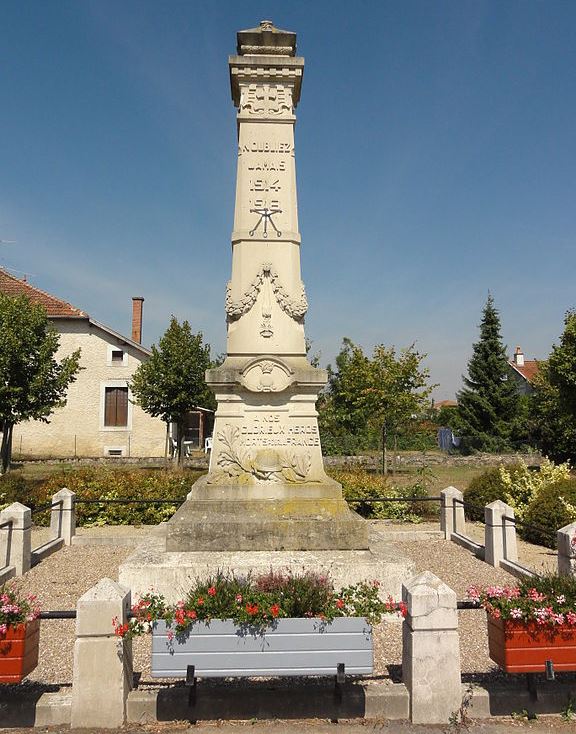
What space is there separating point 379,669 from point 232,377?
12.0 feet

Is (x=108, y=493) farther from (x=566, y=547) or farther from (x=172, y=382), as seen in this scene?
(x=172, y=382)

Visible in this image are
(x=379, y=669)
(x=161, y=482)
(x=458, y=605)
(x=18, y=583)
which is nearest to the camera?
(x=458, y=605)

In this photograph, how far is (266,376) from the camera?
6.98m

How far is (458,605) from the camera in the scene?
4.06m

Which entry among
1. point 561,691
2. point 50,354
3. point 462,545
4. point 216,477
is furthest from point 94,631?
point 50,354

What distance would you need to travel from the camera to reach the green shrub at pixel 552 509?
969cm

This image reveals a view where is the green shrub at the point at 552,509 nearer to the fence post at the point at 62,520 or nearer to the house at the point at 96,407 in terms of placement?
the fence post at the point at 62,520

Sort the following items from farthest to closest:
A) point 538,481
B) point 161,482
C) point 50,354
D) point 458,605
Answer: point 50,354 < point 161,482 < point 538,481 < point 458,605

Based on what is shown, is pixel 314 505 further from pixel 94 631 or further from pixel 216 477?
pixel 94 631

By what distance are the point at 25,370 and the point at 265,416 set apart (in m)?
13.8

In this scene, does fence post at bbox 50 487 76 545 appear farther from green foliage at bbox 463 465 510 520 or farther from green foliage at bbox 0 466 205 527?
green foliage at bbox 463 465 510 520

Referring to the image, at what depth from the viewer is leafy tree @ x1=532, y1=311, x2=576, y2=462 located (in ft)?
74.6

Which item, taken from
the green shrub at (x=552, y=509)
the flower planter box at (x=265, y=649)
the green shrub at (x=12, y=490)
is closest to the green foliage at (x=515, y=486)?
the green shrub at (x=552, y=509)

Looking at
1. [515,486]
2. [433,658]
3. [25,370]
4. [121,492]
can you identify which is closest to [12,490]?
[121,492]
